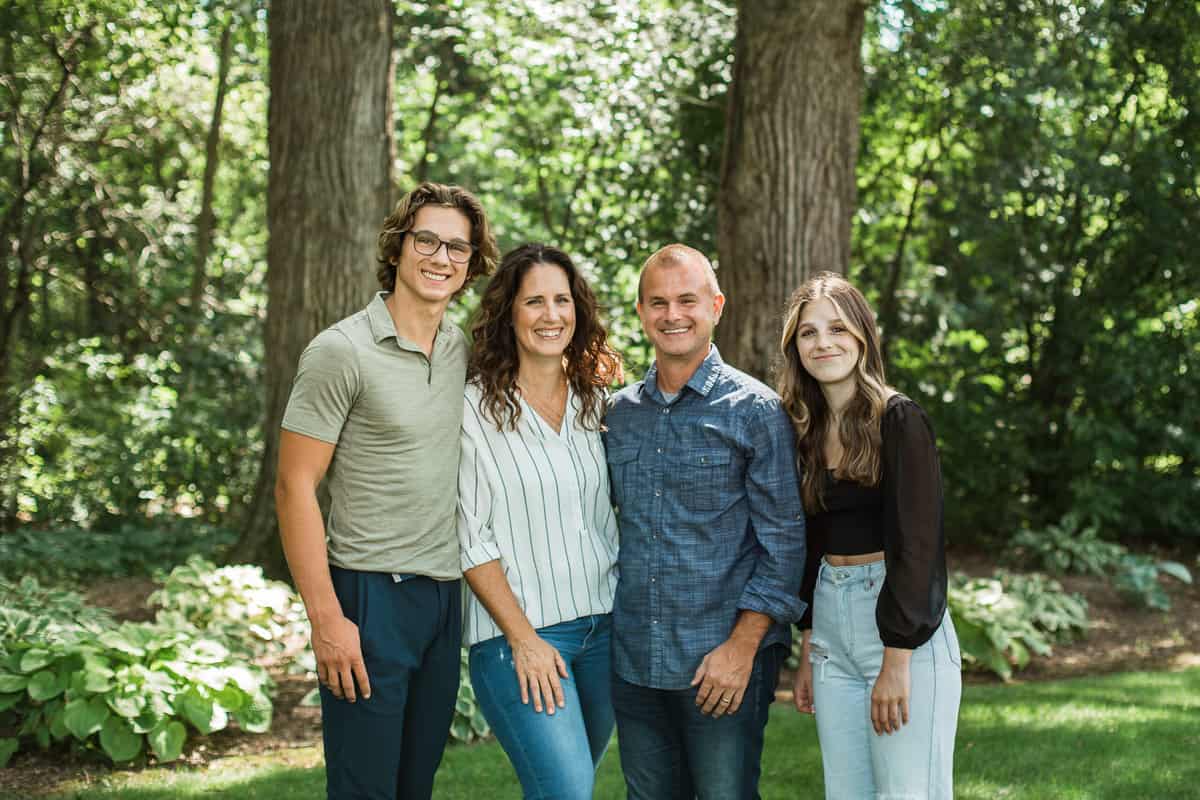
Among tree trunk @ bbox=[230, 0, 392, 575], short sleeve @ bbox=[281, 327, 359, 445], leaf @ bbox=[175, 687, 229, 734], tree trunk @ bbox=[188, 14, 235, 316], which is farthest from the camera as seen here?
tree trunk @ bbox=[188, 14, 235, 316]

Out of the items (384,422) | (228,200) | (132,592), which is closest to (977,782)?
(384,422)

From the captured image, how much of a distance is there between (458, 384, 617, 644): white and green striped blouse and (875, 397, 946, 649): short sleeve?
29.2 inches

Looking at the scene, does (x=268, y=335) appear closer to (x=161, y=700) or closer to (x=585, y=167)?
(x=161, y=700)

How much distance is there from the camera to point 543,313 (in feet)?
10.1

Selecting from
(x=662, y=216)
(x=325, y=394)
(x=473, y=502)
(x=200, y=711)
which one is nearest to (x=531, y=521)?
(x=473, y=502)

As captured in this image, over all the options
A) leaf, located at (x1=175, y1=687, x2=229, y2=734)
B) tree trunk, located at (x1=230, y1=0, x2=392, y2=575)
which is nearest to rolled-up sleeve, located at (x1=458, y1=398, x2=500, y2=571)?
leaf, located at (x1=175, y1=687, x2=229, y2=734)

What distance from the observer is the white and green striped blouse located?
3.00 m

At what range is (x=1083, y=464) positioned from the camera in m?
10.6

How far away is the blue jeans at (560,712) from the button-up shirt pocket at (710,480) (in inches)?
16.4

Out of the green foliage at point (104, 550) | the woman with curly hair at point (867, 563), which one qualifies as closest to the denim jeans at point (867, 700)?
the woman with curly hair at point (867, 563)

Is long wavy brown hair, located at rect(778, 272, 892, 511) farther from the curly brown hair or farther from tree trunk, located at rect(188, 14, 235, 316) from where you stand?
tree trunk, located at rect(188, 14, 235, 316)

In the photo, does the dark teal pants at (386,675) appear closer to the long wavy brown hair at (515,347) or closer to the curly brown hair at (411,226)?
the long wavy brown hair at (515,347)

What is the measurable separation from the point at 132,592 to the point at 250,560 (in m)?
1.34

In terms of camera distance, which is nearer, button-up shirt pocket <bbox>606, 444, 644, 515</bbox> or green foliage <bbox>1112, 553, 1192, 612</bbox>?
button-up shirt pocket <bbox>606, 444, 644, 515</bbox>
